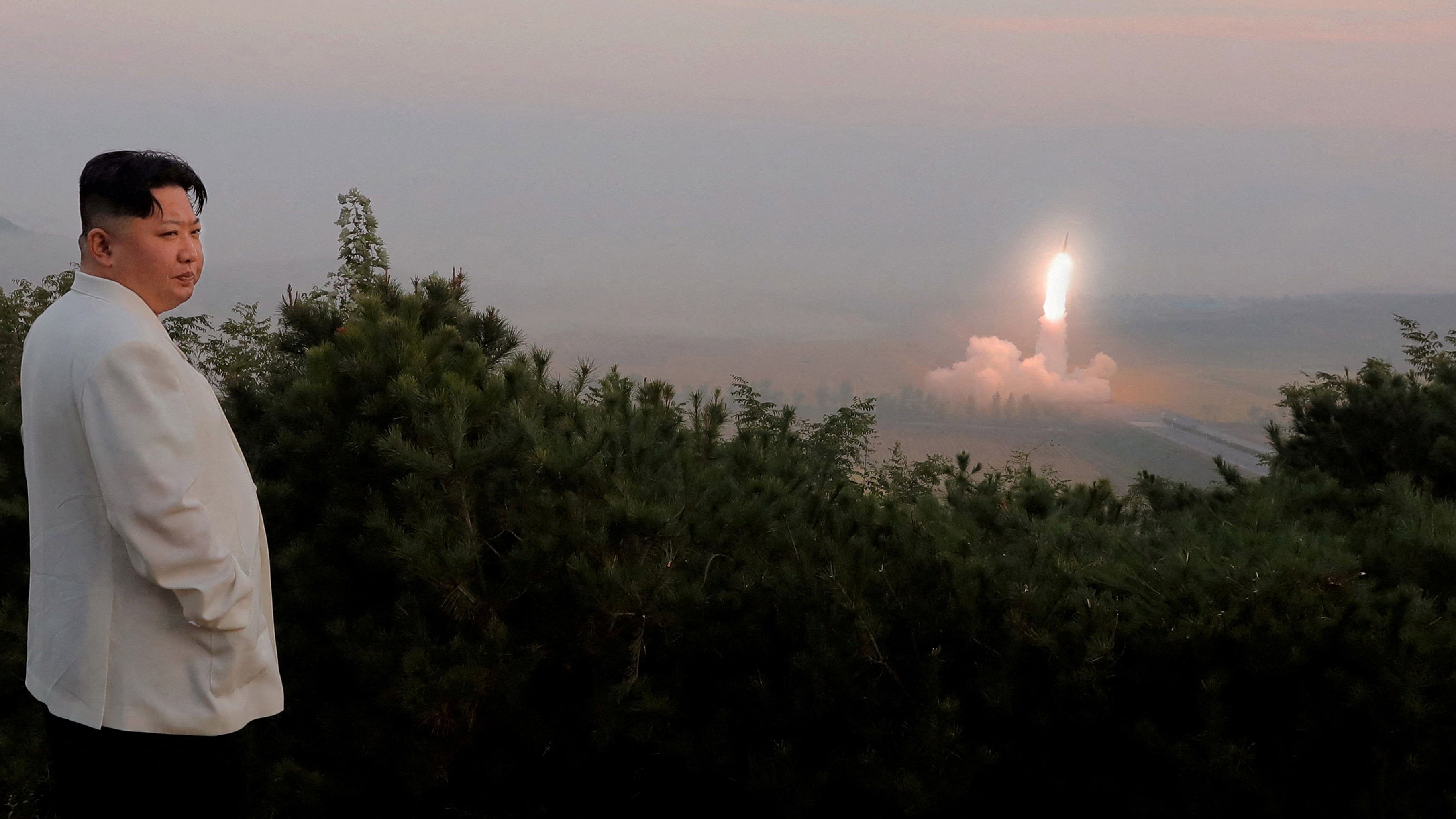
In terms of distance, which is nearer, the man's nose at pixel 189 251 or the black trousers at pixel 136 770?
the black trousers at pixel 136 770

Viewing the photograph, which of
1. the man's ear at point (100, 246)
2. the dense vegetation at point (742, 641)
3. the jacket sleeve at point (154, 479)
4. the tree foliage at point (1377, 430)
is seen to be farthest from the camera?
the tree foliage at point (1377, 430)

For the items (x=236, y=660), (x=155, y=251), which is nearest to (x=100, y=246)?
(x=155, y=251)

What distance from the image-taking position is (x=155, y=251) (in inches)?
109

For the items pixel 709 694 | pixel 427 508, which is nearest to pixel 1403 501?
pixel 709 694

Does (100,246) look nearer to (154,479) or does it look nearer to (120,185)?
(120,185)

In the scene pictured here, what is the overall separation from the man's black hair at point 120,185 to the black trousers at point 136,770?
4.20ft

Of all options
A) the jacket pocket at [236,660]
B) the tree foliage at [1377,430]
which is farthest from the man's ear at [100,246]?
the tree foliage at [1377,430]

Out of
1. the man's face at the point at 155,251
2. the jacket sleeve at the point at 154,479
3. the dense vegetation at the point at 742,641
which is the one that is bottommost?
the dense vegetation at the point at 742,641

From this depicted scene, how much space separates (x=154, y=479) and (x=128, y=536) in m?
0.15

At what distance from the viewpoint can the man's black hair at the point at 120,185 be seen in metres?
2.73

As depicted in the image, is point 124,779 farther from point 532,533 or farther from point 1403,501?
point 1403,501

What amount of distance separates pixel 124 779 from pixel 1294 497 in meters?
5.97

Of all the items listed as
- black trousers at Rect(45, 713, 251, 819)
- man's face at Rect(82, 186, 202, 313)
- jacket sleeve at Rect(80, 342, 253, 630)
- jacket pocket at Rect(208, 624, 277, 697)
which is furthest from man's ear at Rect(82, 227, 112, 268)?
black trousers at Rect(45, 713, 251, 819)

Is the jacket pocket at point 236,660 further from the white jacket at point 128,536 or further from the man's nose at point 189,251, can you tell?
the man's nose at point 189,251
